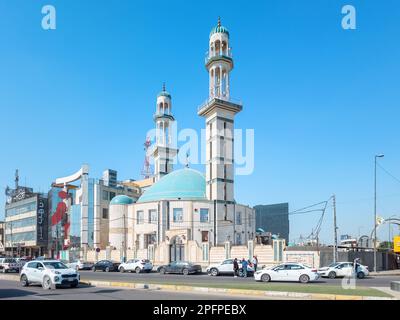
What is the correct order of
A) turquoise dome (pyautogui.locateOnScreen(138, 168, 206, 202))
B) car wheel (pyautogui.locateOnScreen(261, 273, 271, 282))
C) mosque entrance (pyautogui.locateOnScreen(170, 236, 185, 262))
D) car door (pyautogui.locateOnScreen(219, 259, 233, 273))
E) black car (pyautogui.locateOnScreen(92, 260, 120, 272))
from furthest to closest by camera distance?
1. turquoise dome (pyautogui.locateOnScreen(138, 168, 206, 202))
2. mosque entrance (pyautogui.locateOnScreen(170, 236, 185, 262))
3. black car (pyautogui.locateOnScreen(92, 260, 120, 272))
4. car door (pyautogui.locateOnScreen(219, 259, 233, 273))
5. car wheel (pyautogui.locateOnScreen(261, 273, 271, 282))

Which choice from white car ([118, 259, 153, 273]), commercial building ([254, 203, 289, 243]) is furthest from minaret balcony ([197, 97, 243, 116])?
commercial building ([254, 203, 289, 243])

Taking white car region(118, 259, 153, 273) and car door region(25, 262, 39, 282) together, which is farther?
white car region(118, 259, 153, 273)

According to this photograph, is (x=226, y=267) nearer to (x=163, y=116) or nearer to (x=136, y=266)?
(x=136, y=266)

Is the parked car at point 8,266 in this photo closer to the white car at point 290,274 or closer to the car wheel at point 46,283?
the car wheel at point 46,283

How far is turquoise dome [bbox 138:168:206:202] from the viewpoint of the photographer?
64.4 m

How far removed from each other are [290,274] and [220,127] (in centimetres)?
3551

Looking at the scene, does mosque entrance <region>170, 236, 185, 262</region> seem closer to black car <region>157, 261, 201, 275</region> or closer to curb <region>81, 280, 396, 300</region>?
black car <region>157, 261, 201, 275</region>

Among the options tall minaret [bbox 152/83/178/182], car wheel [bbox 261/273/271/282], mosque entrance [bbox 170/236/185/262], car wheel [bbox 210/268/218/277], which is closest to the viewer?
car wheel [bbox 261/273/271/282]

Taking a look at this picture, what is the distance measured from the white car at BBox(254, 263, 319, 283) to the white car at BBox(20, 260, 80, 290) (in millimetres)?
11916

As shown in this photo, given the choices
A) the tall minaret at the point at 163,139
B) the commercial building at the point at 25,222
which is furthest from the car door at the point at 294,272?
the commercial building at the point at 25,222

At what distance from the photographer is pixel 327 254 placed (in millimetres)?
41281
